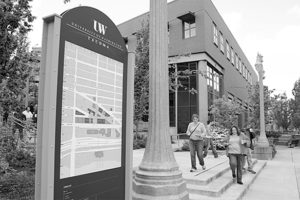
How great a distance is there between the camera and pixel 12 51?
22.1 feet

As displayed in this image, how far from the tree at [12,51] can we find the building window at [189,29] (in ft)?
71.8

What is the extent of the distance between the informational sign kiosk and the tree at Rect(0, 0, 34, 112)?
4.12 m

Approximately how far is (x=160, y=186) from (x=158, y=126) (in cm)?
103

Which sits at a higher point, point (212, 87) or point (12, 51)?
point (212, 87)

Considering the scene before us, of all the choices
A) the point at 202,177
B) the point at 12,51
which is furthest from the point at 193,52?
the point at 12,51

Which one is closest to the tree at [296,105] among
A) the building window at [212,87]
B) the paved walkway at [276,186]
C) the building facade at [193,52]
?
the building window at [212,87]

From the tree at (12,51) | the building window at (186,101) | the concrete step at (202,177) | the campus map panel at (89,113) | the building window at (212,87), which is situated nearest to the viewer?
the campus map panel at (89,113)

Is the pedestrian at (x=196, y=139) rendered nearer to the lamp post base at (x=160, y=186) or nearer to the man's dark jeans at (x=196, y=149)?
the man's dark jeans at (x=196, y=149)

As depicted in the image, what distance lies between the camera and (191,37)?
27.1 meters

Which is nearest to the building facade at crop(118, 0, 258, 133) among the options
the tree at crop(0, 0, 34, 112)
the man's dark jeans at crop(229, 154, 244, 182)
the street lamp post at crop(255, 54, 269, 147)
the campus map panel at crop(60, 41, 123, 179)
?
the street lamp post at crop(255, 54, 269, 147)

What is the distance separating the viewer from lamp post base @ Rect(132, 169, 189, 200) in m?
4.80

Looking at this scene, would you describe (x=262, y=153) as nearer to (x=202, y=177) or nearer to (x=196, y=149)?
(x=196, y=149)

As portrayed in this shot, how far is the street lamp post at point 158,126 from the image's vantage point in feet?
16.3

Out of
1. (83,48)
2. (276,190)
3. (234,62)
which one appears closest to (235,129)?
(276,190)
